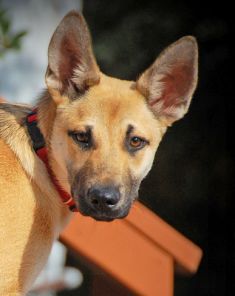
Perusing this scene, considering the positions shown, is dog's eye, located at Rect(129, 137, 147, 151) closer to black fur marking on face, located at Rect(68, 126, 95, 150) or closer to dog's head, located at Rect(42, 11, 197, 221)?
dog's head, located at Rect(42, 11, 197, 221)

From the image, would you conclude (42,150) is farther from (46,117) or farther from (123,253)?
(123,253)

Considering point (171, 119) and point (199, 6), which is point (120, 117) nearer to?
point (171, 119)

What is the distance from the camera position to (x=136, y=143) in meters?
2.80

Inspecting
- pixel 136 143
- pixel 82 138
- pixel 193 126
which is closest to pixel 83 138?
pixel 82 138

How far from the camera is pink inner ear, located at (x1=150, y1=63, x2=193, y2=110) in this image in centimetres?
293

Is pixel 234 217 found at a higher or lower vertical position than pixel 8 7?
lower

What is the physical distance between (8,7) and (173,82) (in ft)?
6.21

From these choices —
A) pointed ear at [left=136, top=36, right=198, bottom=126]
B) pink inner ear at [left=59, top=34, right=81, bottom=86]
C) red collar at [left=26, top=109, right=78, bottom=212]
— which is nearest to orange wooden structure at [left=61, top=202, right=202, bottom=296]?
red collar at [left=26, top=109, right=78, bottom=212]

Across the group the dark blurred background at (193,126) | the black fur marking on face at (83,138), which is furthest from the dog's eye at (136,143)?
the dark blurred background at (193,126)

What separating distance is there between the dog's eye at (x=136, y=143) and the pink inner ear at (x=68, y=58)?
38cm

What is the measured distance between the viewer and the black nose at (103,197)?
8.31 feet

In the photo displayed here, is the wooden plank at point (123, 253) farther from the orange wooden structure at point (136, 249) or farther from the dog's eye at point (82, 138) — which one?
the dog's eye at point (82, 138)

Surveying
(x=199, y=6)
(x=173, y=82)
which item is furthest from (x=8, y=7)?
(x=173, y=82)

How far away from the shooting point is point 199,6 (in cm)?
505
